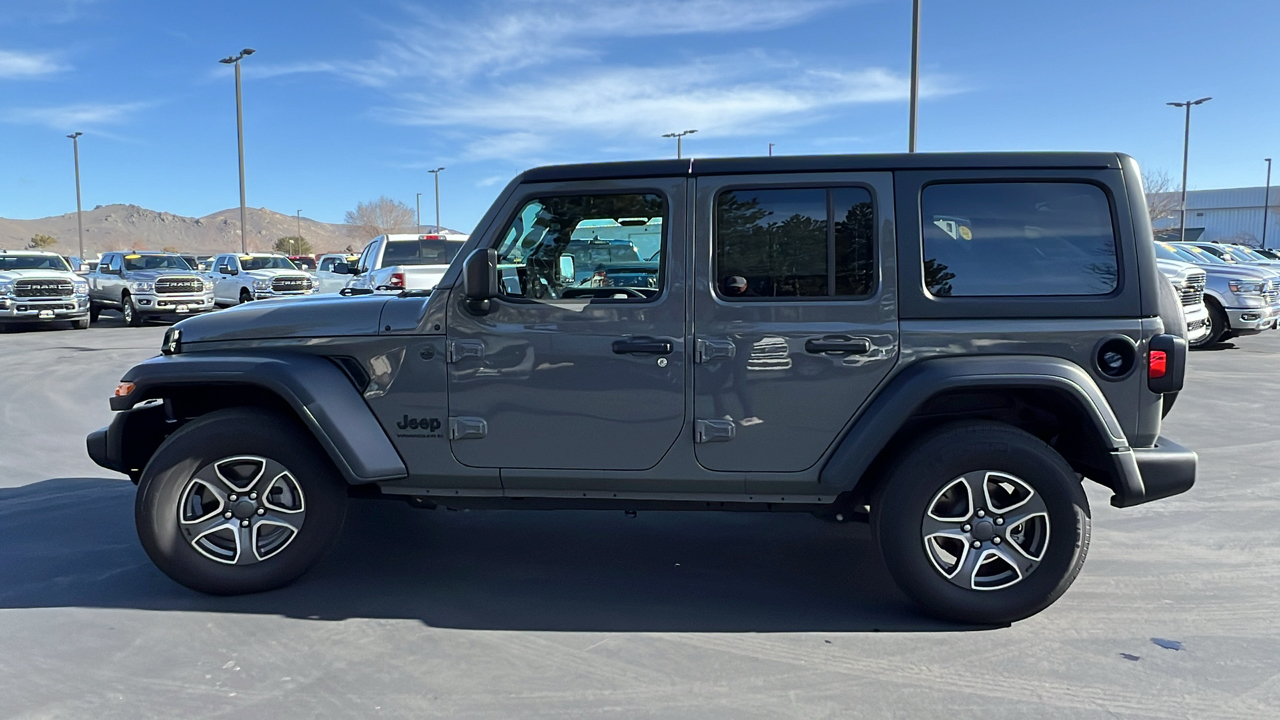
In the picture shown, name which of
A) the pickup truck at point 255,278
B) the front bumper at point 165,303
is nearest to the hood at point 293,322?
the front bumper at point 165,303

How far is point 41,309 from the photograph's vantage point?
1897cm

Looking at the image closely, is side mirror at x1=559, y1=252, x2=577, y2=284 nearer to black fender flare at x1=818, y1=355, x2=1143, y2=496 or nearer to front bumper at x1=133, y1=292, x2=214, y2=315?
black fender flare at x1=818, y1=355, x2=1143, y2=496

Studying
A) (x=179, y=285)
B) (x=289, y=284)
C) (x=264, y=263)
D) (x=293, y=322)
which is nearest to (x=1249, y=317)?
(x=293, y=322)

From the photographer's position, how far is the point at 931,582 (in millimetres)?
3869

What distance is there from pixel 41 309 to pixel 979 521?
Answer: 20636 mm

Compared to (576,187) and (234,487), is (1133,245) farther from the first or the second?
(234,487)

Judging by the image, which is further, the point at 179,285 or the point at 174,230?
the point at 174,230

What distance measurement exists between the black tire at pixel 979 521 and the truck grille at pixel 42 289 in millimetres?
20454

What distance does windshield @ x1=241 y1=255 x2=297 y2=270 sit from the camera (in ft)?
82.2

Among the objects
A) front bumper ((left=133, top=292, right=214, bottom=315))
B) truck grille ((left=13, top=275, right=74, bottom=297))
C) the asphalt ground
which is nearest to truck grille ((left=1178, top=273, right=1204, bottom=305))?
the asphalt ground

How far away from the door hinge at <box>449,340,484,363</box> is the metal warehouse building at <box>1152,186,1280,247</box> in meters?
92.4

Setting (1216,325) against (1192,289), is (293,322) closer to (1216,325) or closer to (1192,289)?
(1192,289)

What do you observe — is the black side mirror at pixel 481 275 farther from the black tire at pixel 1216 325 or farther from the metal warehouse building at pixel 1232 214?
the metal warehouse building at pixel 1232 214

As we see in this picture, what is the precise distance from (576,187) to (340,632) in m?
2.19
